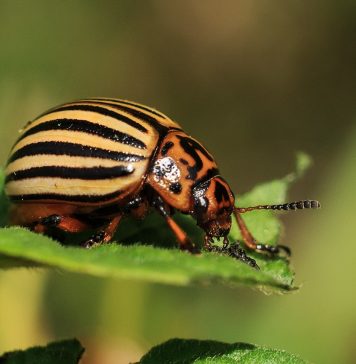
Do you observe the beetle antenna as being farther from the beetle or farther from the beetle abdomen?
the beetle abdomen

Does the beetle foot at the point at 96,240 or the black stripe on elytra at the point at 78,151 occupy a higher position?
the black stripe on elytra at the point at 78,151

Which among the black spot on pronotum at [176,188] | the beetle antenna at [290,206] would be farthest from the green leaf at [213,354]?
the beetle antenna at [290,206]

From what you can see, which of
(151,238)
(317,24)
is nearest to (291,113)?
(317,24)

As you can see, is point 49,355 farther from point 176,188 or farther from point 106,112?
point 106,112

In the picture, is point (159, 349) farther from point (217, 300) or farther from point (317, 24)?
point (317, 24)

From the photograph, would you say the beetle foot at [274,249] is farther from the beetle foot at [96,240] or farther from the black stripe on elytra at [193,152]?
the beetle foot at [96,240]

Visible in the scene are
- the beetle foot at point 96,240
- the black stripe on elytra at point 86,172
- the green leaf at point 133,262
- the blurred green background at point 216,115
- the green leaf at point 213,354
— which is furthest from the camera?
the blurred green background at point 216,115

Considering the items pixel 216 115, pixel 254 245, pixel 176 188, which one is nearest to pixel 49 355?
pixel 176 188
